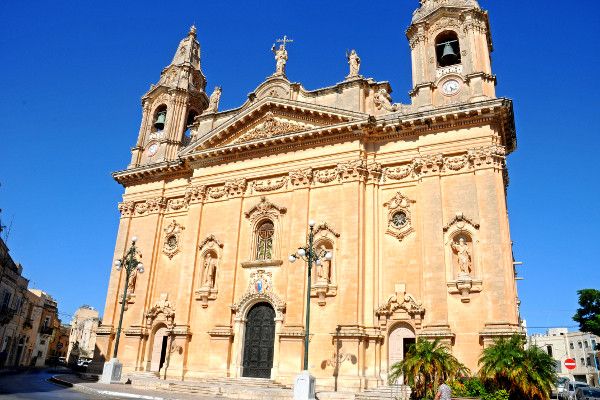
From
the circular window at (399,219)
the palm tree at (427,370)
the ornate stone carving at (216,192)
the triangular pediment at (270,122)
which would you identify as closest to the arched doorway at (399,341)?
the palm tree at (427,370)

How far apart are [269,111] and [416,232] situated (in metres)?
9.92

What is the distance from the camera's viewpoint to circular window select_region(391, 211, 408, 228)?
2094cm

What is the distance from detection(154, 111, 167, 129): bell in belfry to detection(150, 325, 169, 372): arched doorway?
42.2 feet

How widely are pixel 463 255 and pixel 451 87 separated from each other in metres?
8.00

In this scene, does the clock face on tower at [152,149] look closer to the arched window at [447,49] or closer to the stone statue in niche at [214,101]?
the stone statue in niche at [214,101]

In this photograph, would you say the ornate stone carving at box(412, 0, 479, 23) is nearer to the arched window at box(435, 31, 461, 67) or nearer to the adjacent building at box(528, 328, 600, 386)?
the arched window at box(435, 31, 461, 67)

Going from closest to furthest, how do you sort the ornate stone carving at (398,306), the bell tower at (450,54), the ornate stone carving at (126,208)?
1. the ornate stone carving at (398,306)
2. the bell tower at (450,54)
3. the ornate stone carving at (126,208)

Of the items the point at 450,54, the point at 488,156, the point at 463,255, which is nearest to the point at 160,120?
the point at 450,54

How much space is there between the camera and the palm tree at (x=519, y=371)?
46.2ft

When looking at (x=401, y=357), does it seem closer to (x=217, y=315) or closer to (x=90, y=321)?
(x=217, y=315)

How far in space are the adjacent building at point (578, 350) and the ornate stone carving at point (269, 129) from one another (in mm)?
42701

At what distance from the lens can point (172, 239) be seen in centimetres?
2667

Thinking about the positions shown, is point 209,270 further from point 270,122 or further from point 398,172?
point 398,172

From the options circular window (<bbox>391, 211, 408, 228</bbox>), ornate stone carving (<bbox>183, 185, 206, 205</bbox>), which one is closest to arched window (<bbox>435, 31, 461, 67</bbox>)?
circular window (<bbox>391, 211, 408, 228</bbox>)
